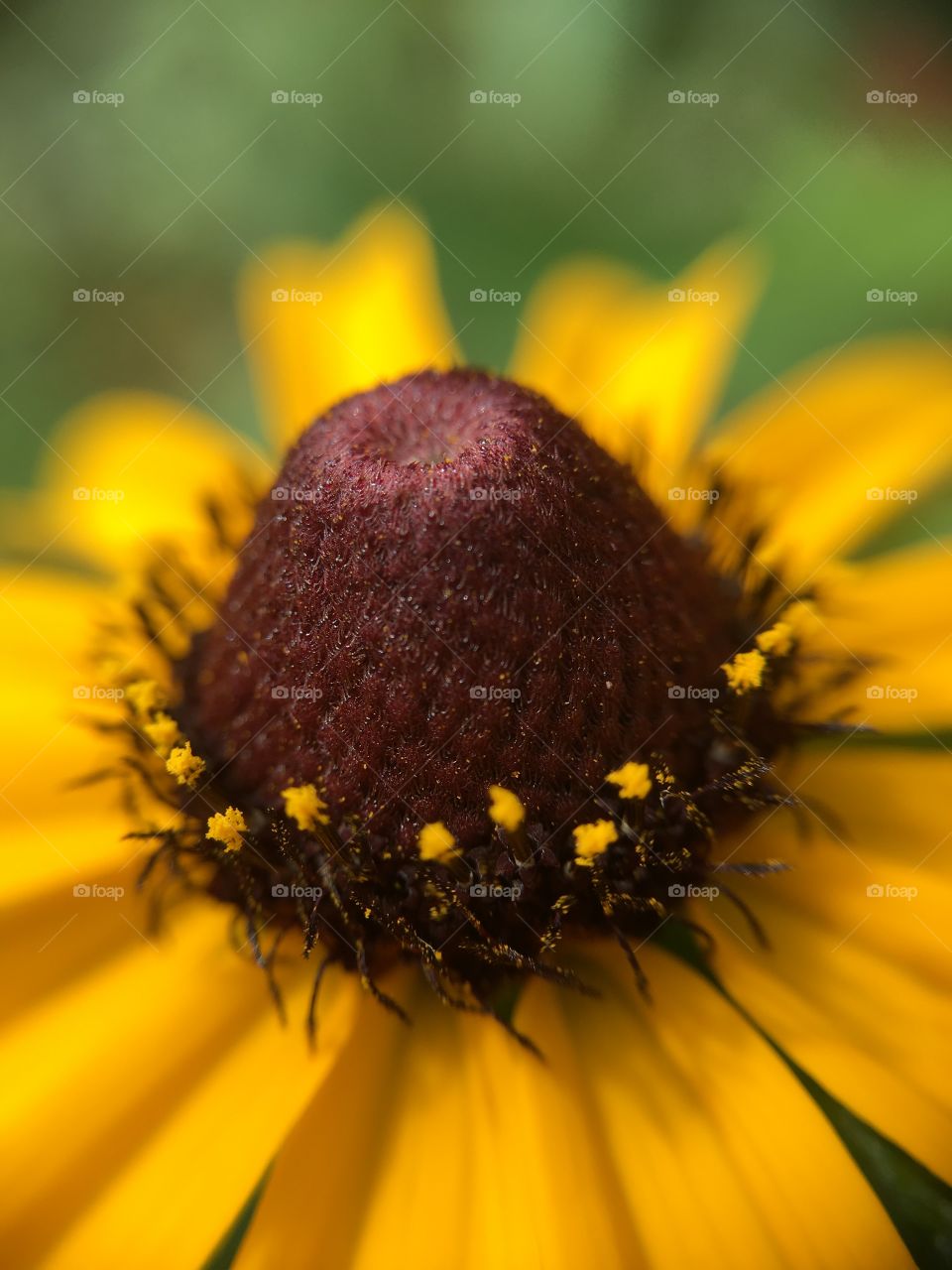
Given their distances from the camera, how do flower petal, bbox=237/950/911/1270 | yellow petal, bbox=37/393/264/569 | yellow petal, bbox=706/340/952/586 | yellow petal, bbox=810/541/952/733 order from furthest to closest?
yellow petal, bbox=37/393/264/569
yellow petal, bbox=706/340/952/586
yellow petal, bbox=810/541/952/733
flower petal, bbox=237/950/911/1270

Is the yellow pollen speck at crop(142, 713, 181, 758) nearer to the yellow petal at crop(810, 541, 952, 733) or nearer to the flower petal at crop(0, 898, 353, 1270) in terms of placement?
the flower petal at crop(0, 898, 353, 1270)

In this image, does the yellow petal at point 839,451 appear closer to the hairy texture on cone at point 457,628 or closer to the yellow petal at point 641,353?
Answer: the yellow petal at point 641,353

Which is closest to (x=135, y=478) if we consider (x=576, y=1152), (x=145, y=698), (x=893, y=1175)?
(x=145, y=698)

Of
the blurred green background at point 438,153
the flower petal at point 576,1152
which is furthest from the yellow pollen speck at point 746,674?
the blurred green background at point 438,153

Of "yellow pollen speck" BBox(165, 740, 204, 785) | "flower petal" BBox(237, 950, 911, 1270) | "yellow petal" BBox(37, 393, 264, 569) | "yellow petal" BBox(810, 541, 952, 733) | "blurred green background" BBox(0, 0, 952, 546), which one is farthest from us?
"blurred green background" BBox(0, 0, 952, 546)

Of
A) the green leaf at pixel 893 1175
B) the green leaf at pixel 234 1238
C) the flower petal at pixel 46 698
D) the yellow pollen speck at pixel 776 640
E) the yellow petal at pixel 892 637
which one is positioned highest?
the yellow petal at pixel 892 637

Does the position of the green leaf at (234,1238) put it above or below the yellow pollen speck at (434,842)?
below

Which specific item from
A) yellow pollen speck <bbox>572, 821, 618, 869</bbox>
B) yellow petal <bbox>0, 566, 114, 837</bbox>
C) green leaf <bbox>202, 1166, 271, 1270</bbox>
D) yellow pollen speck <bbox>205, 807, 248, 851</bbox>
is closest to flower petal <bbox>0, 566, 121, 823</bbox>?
yellow petal <bbox>0, 566, 114, 837</bbox>
